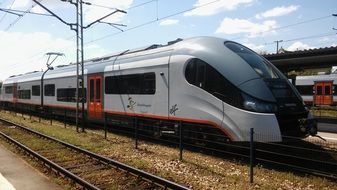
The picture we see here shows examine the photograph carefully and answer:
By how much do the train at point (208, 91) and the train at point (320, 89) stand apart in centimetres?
2476

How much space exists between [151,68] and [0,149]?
613 cm

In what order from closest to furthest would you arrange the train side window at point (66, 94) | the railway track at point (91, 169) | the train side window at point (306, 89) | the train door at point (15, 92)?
the railway track at point (91, 169)
the train side window at point (66, 94)
the train door at point (15, 92)
the train side window at point (306, 89)

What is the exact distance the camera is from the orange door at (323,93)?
39.5 m

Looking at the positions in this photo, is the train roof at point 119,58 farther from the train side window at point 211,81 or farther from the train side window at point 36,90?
the train side window at point 36,90

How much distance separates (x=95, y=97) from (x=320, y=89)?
1040 inches

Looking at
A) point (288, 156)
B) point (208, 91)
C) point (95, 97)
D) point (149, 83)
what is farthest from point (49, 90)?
point (288, 156)

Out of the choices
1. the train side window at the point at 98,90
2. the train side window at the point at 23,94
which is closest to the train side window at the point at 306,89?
the train side window at the point at 23,94

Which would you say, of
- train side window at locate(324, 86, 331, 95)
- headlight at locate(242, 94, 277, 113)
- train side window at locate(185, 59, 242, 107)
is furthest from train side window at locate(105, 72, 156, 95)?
train side window at locate(324, 86, 331, 95)

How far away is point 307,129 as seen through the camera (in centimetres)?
1170

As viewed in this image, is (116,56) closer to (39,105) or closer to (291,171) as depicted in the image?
(291,171)

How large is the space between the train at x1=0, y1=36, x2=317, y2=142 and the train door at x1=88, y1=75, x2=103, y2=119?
0.88 m

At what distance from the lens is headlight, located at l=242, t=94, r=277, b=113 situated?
36.7 feet

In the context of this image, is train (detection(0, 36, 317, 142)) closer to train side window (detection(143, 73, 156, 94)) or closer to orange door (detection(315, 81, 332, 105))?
train side window (detection(143, 73, 156, 94))

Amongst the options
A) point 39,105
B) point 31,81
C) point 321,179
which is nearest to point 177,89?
point 321,179
